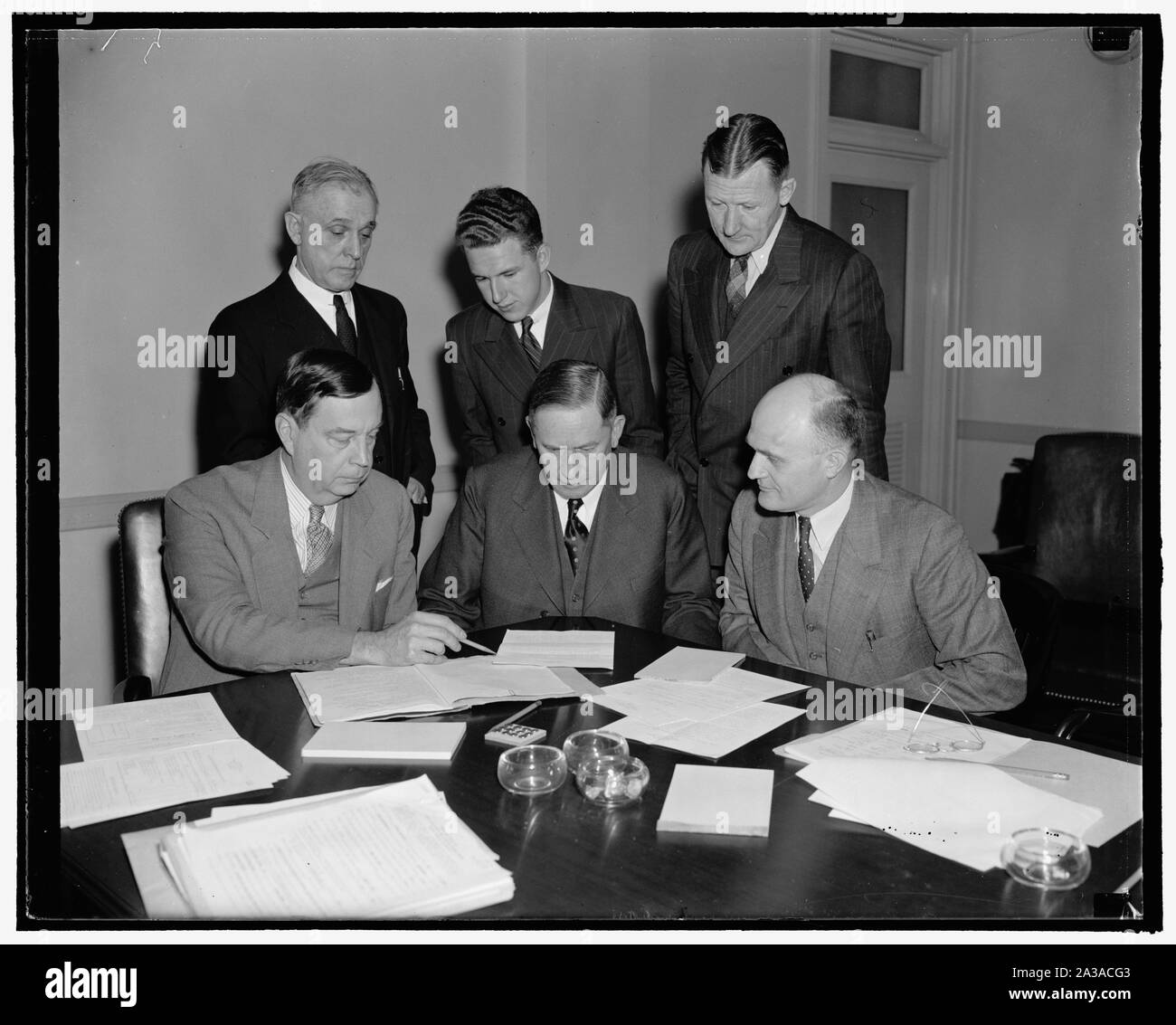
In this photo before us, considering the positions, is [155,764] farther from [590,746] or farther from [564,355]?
[564,355]

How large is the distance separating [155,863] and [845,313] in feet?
7.28

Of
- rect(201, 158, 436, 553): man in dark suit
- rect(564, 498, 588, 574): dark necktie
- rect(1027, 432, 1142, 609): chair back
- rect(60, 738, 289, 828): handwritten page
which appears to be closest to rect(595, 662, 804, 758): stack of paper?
rect(60, 738, 289, 828): handwritten page

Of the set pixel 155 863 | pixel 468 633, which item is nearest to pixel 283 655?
pixel 468 633

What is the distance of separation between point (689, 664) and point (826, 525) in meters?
0.49

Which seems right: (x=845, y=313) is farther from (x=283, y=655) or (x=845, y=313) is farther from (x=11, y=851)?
(x=11, y=851)

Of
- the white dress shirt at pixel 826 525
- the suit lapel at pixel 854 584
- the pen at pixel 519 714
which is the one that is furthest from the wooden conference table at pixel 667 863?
the white dress shirt at pixel 826 525

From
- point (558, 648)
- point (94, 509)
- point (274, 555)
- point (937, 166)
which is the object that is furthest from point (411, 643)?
point (937, 166)

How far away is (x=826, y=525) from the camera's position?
2.42 metres

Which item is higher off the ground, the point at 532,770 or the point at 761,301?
the point at 761,301

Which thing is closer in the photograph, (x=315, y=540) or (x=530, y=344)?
(x=315, y=540)

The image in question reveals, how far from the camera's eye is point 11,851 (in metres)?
1.53

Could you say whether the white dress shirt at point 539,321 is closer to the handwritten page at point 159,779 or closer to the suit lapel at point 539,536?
the suit lapel at point 539,536

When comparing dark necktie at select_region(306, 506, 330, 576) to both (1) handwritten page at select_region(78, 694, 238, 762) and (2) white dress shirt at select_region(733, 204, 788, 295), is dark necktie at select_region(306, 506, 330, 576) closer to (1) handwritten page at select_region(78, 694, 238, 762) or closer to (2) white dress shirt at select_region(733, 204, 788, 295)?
(1) handwritten page at select_region(78, 694, 238, 762)

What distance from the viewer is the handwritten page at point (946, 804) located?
4.72 ft
